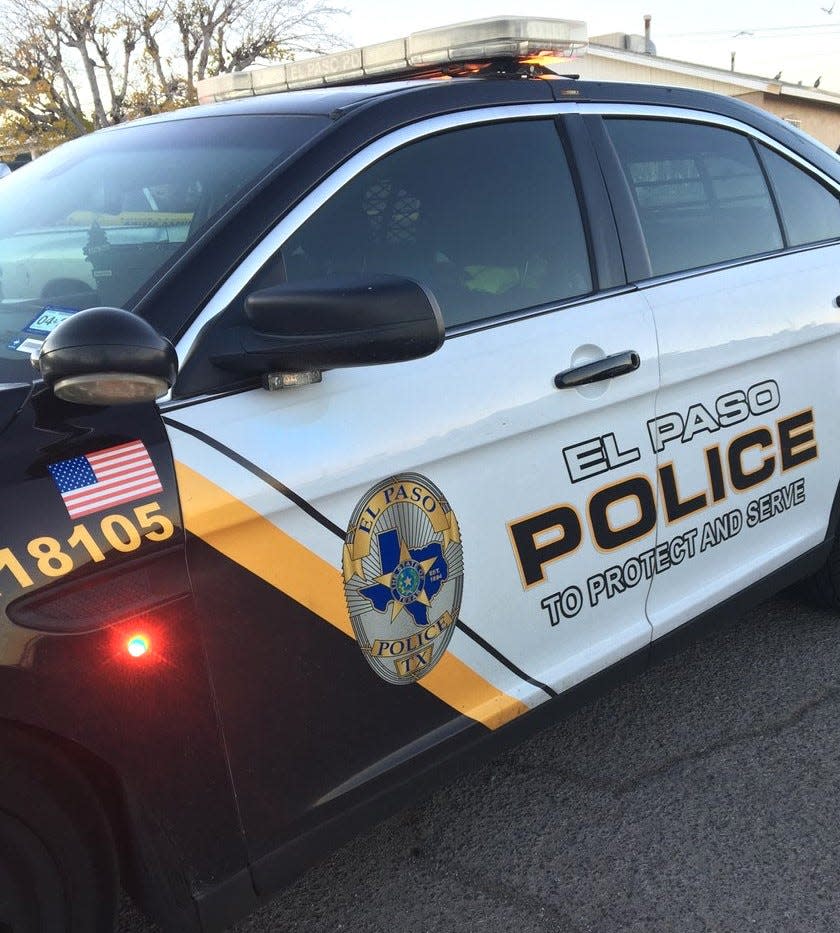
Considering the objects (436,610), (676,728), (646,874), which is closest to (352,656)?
(436,610)

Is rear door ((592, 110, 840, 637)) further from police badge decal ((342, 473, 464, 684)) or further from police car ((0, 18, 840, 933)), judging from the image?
police badge decal ((342, 473, 464, 684))

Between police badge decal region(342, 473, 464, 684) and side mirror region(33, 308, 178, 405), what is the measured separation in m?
0.48

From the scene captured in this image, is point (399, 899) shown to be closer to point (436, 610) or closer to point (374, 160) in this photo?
point (436, 610)

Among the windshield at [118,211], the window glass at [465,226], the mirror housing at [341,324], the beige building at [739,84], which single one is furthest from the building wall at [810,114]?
the mirror housing at [341,324]

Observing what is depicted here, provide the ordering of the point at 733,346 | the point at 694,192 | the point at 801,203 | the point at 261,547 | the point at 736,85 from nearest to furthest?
the point at 261,547, the point at 733,346, the point at 694,192, the point at 801,203, the point at 736,85

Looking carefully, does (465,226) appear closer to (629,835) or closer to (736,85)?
(629,835)

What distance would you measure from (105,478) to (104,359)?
190 mm

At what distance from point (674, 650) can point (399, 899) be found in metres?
0.92

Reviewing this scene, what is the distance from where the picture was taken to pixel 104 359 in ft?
4.74

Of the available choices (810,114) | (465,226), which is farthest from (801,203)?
(810,114)

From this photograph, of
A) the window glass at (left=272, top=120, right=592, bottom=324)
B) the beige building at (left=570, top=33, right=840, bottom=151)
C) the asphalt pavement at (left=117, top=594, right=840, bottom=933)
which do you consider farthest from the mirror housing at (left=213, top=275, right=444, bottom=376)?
the beige building at (left=570, top=33, right=840, bottom=151)

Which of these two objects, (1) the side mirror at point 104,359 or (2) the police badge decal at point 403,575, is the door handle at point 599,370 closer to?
(2) the police badge decal at point 403,575

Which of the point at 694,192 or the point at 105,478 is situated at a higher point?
the point at 694,192

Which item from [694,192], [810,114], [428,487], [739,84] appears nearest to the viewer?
[428,487]
